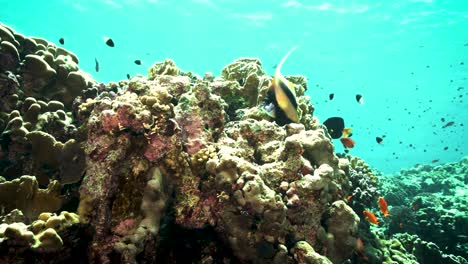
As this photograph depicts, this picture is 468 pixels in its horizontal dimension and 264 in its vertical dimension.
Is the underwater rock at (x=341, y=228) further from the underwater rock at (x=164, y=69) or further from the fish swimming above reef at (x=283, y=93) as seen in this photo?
the underwater rock at (x=164, y=69)

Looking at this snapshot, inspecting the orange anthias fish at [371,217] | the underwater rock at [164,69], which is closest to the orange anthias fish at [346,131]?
the orange anthias fish at [371,217]

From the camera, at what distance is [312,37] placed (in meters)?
53.7

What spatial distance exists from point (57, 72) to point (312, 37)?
52.9 metres

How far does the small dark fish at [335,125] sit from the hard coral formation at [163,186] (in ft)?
7.91

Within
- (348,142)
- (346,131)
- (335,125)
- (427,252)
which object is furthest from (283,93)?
(427,252)

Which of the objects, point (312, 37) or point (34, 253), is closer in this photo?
point (34, 253)

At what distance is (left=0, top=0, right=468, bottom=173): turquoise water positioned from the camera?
3928 cm

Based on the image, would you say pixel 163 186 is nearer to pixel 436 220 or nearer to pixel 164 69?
pixel 164 69

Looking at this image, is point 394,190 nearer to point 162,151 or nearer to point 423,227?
point 423,227

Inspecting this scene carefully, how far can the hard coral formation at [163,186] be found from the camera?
3.44 metres

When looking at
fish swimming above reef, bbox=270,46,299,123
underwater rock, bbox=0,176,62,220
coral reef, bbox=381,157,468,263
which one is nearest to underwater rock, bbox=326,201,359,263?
fish swimming above reef, bbox=270,46,299,123

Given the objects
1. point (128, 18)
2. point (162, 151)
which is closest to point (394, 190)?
point (162, 151)

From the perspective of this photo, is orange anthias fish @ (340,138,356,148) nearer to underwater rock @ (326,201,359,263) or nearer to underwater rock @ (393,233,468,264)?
underwater rock @ (393,233,468,264)

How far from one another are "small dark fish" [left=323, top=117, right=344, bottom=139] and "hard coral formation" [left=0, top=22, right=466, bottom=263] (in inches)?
94.9
